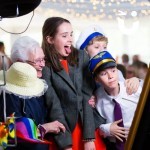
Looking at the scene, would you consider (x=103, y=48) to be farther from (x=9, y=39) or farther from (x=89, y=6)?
(x=89, y=6)

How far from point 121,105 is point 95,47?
0.34m

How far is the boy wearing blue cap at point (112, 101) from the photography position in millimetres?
1585

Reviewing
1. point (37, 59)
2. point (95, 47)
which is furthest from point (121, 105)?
point (37, 59)

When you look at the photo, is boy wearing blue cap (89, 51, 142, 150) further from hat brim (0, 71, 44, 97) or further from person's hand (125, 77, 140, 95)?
hat brim (0, 71, 44, 97)

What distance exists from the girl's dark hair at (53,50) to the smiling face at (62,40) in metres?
0.01

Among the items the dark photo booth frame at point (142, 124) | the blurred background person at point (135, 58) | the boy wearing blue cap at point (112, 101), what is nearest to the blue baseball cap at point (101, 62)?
the boy wearing blue cap at point (112, 101)

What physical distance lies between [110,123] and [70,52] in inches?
15.5

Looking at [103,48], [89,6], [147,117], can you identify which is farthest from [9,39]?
→ [147,117]

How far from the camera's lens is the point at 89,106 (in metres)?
1.63

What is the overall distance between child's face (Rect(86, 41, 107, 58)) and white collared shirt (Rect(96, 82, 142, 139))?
20cm

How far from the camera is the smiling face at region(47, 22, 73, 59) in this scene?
1624 millimetres

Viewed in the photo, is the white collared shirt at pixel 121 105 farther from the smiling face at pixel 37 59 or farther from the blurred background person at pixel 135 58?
the blurred background person at pixel 135 58

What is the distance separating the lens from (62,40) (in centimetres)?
163

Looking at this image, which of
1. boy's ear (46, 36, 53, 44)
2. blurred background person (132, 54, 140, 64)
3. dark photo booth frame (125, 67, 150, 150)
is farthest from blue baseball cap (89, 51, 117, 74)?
blurred background person (132, 54, 140, 64)
